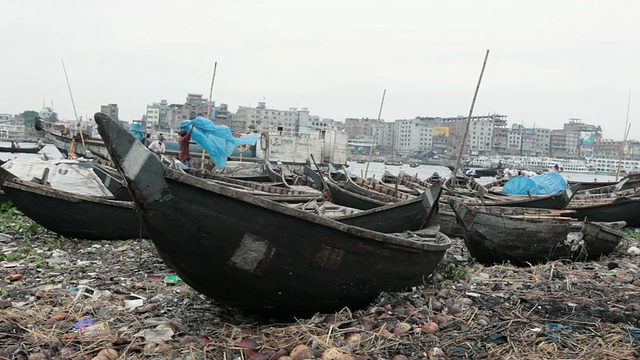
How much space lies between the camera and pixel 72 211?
8586 millimetres

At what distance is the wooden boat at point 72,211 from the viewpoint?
848cm

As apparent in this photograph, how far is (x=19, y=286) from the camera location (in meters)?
6.00

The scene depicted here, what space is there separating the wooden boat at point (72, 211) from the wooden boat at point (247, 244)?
484 cm

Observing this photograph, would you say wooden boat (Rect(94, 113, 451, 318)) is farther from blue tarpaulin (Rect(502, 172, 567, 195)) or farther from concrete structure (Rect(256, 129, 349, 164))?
concrete structure (Rect(256, 129, 349, 164))

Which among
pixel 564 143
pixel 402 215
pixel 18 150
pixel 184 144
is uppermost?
pixel 564 143

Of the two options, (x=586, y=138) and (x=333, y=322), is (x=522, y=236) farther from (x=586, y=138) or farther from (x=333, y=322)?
(x=586, y=138)

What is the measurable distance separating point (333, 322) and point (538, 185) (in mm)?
12504

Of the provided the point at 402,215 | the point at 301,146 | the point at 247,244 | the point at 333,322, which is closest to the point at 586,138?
the point at 301,146

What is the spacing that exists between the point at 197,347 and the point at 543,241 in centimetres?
609

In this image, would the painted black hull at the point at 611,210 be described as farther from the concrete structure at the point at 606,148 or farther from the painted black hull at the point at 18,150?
the concrete structure at the point at 606,148

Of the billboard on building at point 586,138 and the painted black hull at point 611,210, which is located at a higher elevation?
the billboard on building at point 586,138

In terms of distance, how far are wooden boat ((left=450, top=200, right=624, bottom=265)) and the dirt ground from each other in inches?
41.9

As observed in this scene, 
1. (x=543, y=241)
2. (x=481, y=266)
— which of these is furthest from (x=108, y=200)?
(x=543, y=241)

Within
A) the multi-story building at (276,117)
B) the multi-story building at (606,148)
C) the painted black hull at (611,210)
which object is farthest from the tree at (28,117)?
the multi-story building at (606,148)
